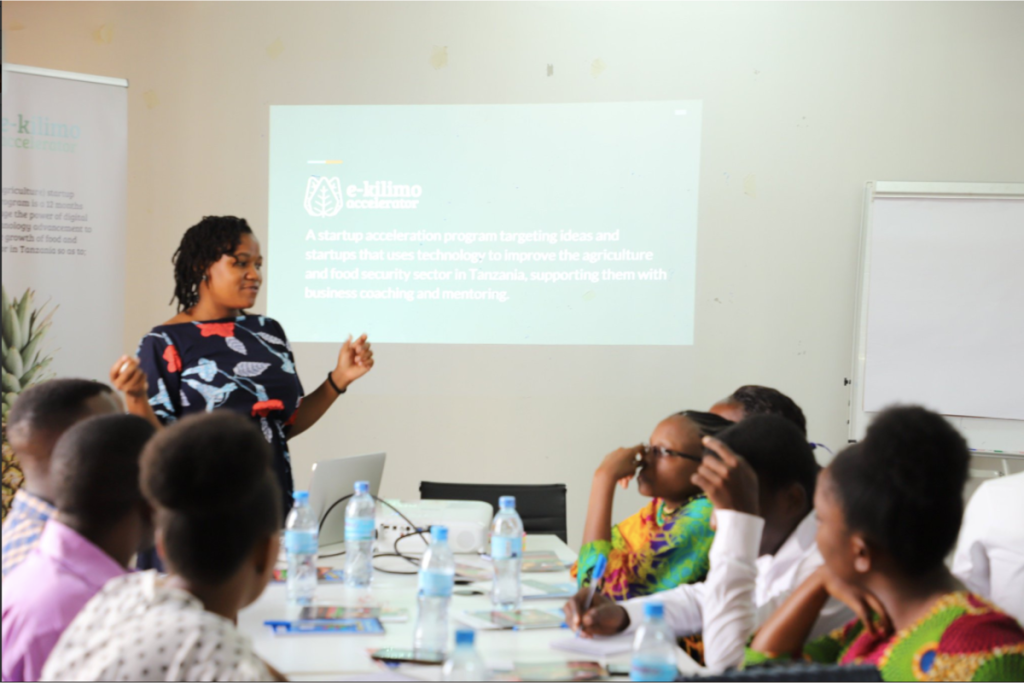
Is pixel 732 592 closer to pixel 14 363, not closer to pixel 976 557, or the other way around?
pixel 976 557

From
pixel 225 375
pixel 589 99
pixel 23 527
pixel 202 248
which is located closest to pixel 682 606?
pixel 23 527

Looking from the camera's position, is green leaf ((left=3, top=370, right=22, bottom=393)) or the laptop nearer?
the laptop

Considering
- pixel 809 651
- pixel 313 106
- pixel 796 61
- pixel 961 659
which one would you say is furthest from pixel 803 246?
pixel 961 659

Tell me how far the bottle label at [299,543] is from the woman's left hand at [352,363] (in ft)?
3.15

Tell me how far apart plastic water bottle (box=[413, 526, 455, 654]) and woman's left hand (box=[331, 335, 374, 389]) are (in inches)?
44.3

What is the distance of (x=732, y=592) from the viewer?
1.56 meters

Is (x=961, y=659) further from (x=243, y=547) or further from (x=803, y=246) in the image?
(x=803, y=246)

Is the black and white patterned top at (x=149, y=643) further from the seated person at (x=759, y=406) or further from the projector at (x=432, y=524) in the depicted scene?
the seated person at (x=759, y=406)

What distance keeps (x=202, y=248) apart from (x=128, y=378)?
0.82m

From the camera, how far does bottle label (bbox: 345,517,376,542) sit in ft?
7.20

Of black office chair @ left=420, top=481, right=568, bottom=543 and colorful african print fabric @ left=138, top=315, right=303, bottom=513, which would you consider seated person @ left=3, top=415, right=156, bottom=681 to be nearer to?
colorful african print fabric @ left=138, top=315, right=303, bottom=513

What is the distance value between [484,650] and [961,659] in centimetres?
89

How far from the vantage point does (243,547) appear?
46.0 inches

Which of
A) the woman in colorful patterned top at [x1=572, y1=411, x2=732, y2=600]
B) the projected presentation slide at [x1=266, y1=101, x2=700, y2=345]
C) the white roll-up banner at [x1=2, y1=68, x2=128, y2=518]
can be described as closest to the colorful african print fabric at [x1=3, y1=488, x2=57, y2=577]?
the woman in colorful patterned top at [x1=572, y1=411, x2=732, y2=600]
